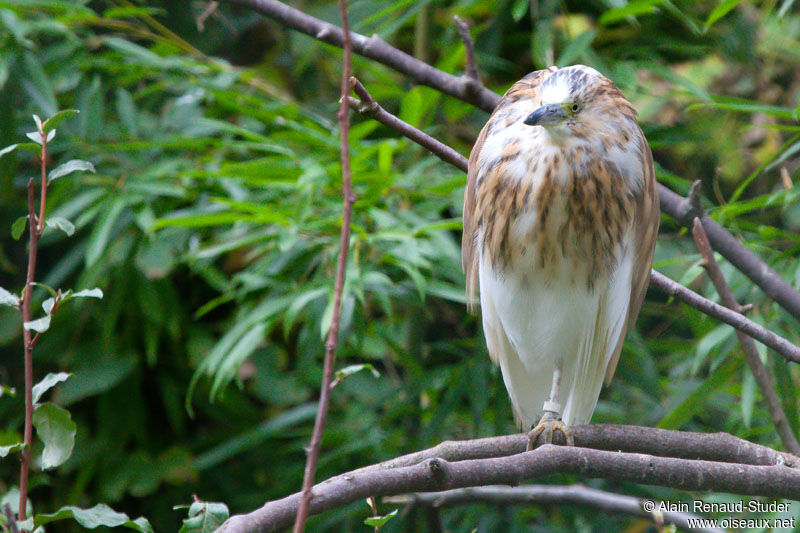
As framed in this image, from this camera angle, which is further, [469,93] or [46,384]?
[469,93]

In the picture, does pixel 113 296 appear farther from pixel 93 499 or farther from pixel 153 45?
pixel 153 45

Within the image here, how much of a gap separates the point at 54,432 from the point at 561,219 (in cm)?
108

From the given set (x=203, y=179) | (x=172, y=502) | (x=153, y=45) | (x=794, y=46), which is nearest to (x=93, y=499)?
(x=172, y=502)

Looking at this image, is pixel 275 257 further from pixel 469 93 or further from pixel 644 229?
pixel 644 229

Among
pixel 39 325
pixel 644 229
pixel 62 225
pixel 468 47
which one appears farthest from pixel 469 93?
pixel 39 325

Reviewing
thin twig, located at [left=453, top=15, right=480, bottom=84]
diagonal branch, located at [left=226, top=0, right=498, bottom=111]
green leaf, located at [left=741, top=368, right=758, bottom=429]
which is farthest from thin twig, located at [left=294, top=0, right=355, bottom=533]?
green leaf, located at [left=741, top=368, right=758, bottom=429]

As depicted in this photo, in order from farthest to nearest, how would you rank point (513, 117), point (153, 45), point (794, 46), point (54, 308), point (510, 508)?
1. point (794, 46)
2. point (153, 45)
3. point (510, 508)
4. point (513, 117)
5. point (54, 308)

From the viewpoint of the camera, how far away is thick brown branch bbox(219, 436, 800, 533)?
113 centimetres

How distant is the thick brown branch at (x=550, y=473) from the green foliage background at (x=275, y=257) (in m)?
0.74

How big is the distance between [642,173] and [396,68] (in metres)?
0.59

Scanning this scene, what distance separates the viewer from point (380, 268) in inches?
97.8

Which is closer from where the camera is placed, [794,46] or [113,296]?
[113,296]

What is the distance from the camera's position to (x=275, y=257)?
98.2 inches

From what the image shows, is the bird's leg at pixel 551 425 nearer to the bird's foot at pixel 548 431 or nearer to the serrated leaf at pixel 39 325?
the bird's foot at pixel 548 431
